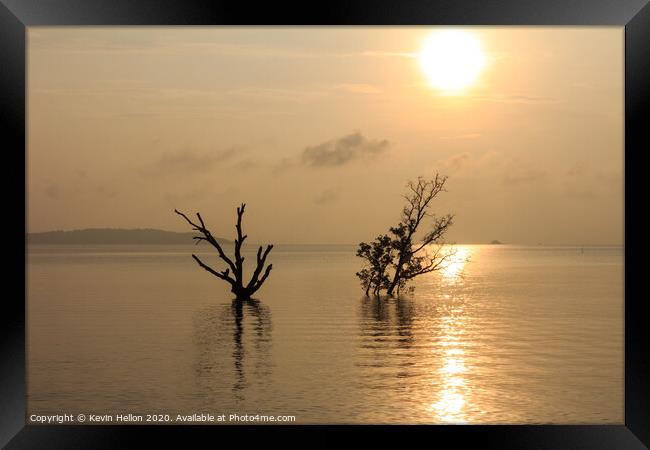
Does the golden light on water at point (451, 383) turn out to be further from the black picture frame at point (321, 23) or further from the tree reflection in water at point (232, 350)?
the black picture frame at point (321, 23)

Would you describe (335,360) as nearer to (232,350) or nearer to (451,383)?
(451,383)

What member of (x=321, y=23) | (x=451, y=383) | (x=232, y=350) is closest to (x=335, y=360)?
(x=451, y=383)

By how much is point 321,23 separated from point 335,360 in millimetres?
14469

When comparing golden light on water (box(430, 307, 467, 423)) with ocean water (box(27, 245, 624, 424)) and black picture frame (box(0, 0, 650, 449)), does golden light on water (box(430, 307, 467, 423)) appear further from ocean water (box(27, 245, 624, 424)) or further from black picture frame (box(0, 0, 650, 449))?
black picture frame (box(0, 0, 650, 449))

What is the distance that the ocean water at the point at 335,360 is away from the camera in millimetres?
17391

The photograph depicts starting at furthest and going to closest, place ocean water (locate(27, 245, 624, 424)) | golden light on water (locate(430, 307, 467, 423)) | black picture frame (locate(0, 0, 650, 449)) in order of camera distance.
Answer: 1. ocean water (locate(27, 245, 624, 424))
2. golden light on water (locate(430, 307, 467, 423))
3. black picture frame (locate(0, 0, 650, 449))

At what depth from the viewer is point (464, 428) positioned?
30.6 feet

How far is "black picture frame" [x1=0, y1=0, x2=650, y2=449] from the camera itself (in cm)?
938

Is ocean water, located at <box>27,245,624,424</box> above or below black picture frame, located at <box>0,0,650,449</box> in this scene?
below

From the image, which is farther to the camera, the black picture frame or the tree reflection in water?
the tree reflection in water

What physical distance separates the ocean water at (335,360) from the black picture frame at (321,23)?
20.4ft

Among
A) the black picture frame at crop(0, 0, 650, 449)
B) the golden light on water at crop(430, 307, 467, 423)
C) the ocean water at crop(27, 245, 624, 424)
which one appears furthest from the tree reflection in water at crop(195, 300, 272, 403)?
the black picture frame at crop(0, 0, 650, 449)

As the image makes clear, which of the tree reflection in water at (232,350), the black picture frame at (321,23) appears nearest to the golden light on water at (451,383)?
the tree reflection in water at (232,350)

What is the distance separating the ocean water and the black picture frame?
622 cm
